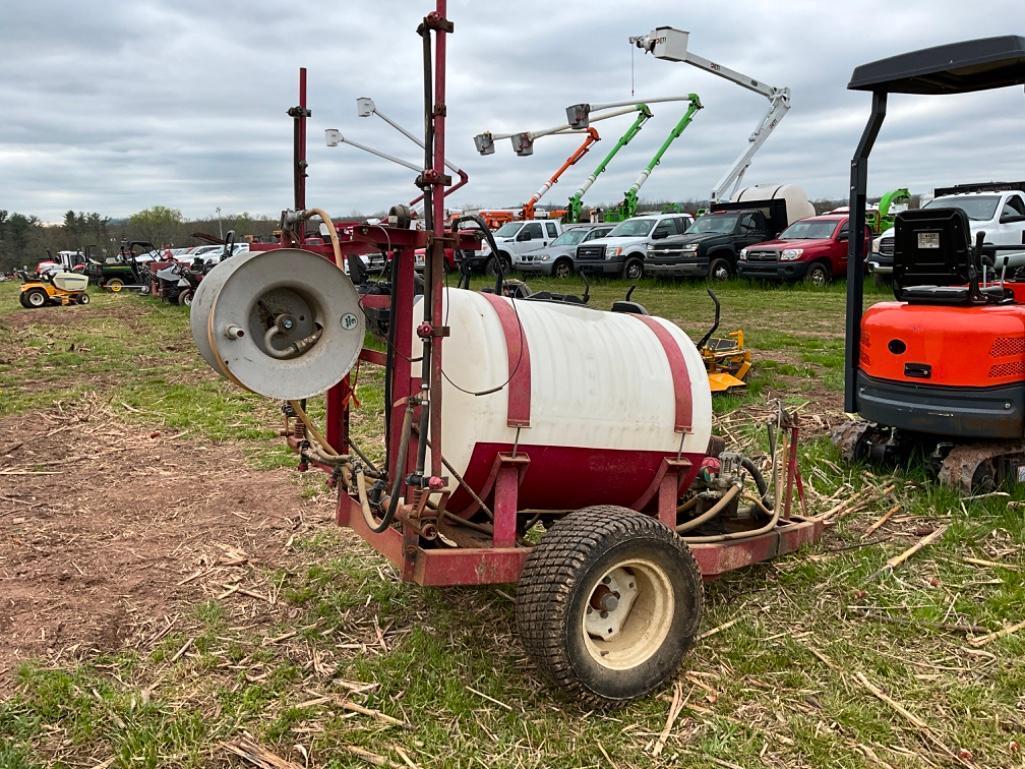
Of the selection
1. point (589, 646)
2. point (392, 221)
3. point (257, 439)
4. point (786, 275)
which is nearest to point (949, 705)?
point (589, 646)

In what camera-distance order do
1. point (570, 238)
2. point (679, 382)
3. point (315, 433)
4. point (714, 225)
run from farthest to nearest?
point (570, 238) → point (714, 225) → point (679, 382) → point (315, 433)

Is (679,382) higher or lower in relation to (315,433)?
higher

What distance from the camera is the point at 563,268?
23.7 m

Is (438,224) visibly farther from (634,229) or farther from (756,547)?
(634,229)

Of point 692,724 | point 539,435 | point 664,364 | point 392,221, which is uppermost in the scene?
point 392,221

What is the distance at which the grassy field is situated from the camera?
3.08 m

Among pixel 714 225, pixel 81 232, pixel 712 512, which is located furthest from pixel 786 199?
pixel 81 232

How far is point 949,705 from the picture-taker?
3342 millimetres

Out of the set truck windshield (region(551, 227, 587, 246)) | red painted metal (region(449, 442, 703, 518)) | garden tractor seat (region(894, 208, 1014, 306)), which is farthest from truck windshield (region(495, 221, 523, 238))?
red painted metal (region(449, 442, 703, 518))

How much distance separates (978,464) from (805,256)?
46.2 feet

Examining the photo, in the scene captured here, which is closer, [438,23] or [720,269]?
[438,23]

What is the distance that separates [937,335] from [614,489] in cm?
233

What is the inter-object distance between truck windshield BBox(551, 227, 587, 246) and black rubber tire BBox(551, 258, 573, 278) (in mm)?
665

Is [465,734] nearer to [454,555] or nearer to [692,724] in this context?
[454,555]
